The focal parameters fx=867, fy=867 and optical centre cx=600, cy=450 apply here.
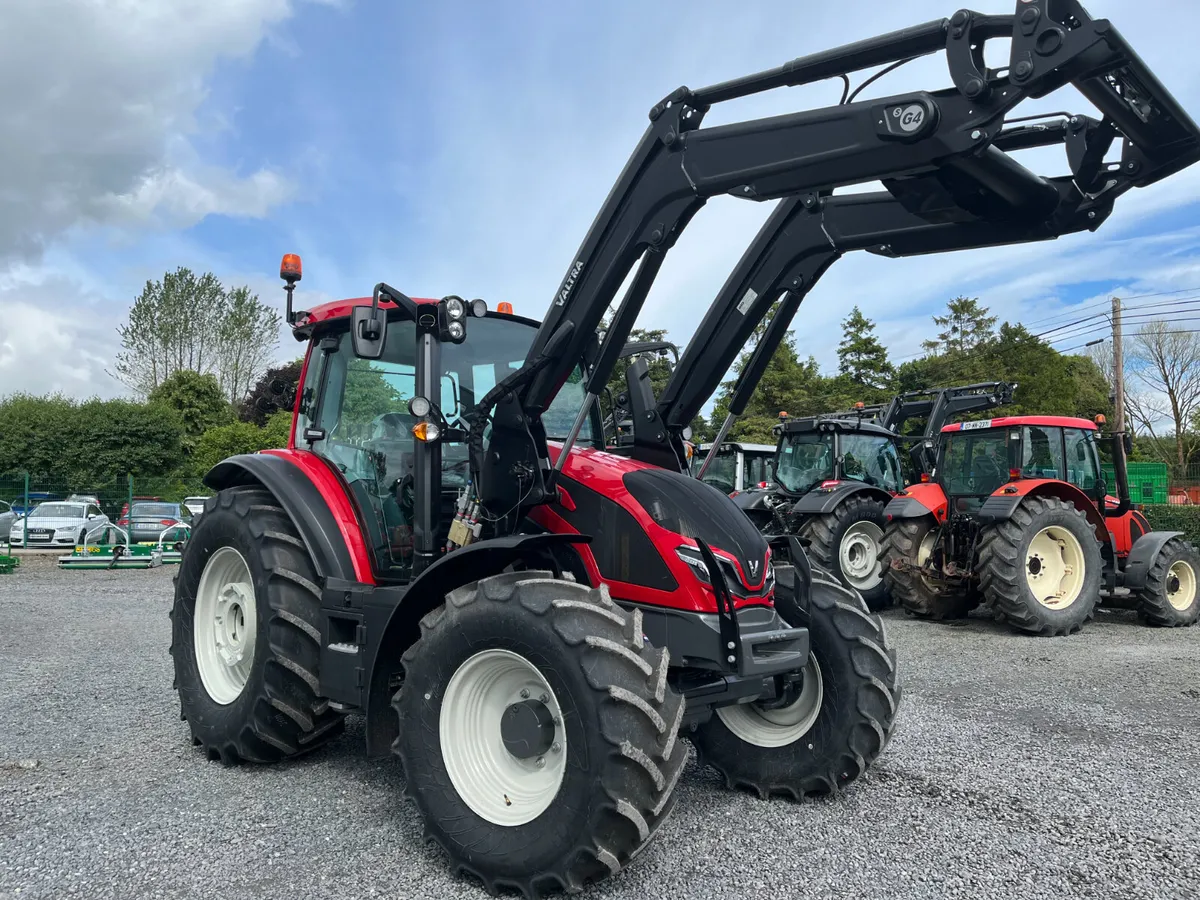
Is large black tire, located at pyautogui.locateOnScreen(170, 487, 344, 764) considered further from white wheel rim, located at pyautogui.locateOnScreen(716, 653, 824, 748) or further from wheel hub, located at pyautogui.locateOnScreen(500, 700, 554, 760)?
white wheel rim, located at pyautogui.locateOnScreen(716, 653, 824, 748)

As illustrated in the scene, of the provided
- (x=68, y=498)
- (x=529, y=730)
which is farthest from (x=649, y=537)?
(x=68, y=498)

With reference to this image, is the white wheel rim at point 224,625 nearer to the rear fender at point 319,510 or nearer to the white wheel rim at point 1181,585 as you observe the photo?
the rear fender at point 319,510

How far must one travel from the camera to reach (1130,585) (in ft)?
30.7

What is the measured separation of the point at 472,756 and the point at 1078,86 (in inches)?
128

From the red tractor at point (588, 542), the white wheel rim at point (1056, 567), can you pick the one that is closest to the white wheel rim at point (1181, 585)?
the white wheel rim at point (1056, 567)

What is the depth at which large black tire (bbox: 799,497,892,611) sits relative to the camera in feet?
34.7

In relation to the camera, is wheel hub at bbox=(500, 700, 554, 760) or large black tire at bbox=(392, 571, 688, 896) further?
wheel hub at bbox=(500, 700, 554, 760)

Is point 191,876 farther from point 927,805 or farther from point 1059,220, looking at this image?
point 1059,220

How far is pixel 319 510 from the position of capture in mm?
4363

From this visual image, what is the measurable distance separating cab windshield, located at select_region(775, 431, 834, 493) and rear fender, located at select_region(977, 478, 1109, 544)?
115 inches

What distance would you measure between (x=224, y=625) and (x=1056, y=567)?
813 cm

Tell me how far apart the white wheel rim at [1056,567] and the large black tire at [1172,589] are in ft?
3.03

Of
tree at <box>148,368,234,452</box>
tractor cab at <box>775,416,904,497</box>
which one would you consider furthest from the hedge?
tree at <box>148,368,234,452</box>

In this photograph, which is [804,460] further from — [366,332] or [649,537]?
[366,332]
